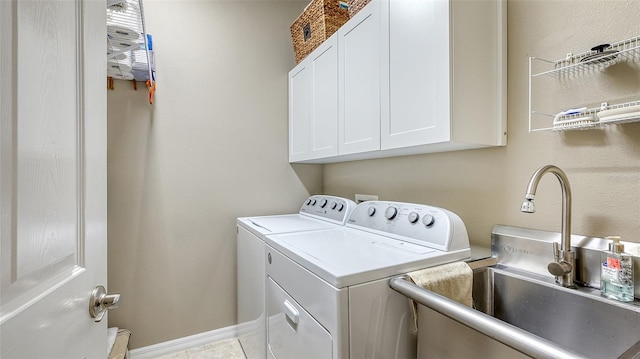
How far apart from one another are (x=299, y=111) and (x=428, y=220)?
51.9 inches

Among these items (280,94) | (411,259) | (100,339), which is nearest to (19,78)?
(100,339)

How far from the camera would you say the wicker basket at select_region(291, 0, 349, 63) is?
1.74 m

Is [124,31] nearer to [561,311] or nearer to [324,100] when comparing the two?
[324,100]

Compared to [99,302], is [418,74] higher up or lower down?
higher up

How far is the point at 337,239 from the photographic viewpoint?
1.36m

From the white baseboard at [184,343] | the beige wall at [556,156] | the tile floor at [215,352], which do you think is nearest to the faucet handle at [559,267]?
the beige wall at [556,156]

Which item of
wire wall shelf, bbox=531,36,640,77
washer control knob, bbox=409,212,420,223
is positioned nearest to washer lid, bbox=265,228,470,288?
washer control knob, bbox=409,212,420,223

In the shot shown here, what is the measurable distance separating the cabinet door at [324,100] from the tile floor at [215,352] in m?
1.48

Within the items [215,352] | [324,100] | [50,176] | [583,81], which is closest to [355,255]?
[50,176]

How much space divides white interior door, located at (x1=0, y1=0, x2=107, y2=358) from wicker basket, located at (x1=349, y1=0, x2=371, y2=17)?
118 cm

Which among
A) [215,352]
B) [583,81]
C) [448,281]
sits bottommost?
[215,352]

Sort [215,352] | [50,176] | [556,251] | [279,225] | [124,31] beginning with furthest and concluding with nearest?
1. [215,352]
2. [279,225]
3. [124,31]
4. [556,251]
5. [50,176]

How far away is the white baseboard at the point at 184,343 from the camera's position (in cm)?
196

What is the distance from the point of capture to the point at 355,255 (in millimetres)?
1052
